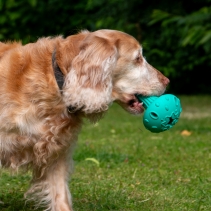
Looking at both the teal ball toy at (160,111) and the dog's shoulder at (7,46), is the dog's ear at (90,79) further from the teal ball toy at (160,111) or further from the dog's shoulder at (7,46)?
the dog's shoulder at (7,46)

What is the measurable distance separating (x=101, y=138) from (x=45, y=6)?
11675 millimetres

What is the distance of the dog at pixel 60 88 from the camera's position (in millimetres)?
4363

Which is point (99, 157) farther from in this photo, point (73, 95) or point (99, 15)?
point (99, 15)

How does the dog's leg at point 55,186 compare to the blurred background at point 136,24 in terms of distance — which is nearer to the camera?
the dog's leg at point 55,186

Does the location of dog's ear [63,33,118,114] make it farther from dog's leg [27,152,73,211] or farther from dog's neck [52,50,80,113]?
dog's leg [27,152,73,211]

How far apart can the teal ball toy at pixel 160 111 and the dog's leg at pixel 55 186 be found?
74 cm

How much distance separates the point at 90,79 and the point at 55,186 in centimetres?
105

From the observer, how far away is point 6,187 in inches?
230

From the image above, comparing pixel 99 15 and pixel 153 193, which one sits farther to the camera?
pixel 99 15

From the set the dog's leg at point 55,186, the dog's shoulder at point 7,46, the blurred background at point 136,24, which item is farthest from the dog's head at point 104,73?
the blurred background at point 136,24

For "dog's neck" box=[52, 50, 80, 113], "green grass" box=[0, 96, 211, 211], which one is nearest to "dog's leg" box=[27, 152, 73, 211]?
"green grass" box=[0, 96, 211, 211]

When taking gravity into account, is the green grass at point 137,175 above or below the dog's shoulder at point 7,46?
below

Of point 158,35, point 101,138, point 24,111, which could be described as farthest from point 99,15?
point 24,111

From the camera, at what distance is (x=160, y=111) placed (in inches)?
186
